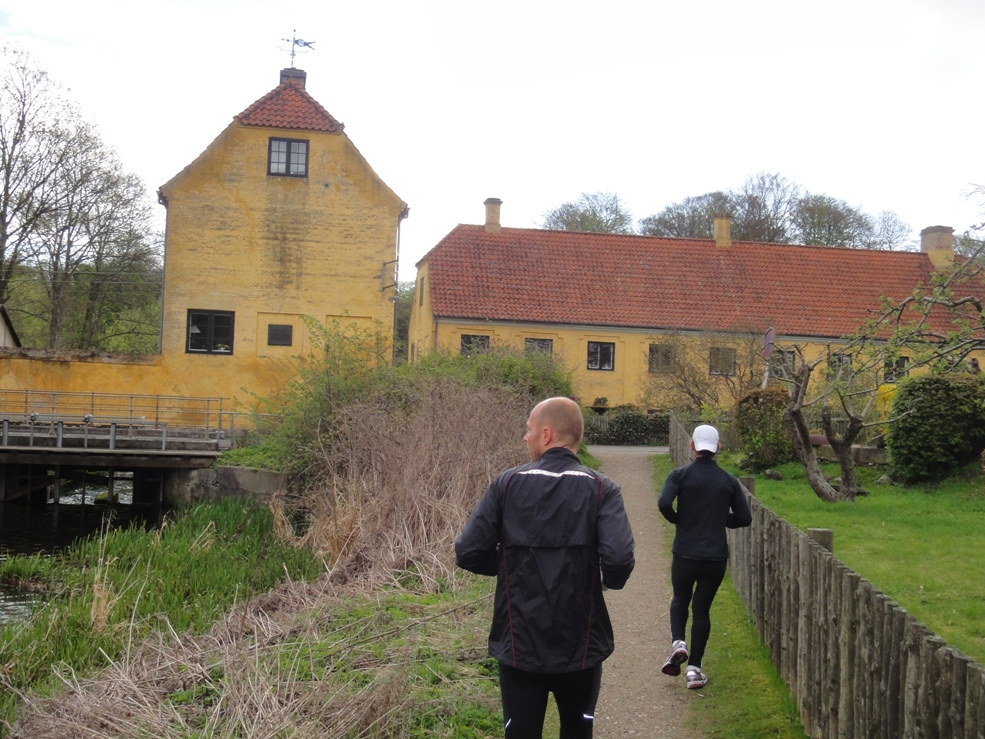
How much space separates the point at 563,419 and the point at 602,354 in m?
32.7

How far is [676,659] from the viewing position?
23.9ft

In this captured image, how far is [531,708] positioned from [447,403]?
11216 mm

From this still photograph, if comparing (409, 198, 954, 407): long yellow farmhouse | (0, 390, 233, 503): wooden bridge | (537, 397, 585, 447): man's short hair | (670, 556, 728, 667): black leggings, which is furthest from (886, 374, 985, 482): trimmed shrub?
(409, 198, 954, 407): long yellow farmhouse

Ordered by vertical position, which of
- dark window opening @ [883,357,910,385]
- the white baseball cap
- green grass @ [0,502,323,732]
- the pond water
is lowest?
the pond water

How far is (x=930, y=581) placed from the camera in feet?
32.0

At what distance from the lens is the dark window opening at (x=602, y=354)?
121 feet

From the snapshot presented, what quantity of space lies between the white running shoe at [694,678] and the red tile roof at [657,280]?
2885cm

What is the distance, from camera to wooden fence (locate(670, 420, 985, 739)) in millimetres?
4105

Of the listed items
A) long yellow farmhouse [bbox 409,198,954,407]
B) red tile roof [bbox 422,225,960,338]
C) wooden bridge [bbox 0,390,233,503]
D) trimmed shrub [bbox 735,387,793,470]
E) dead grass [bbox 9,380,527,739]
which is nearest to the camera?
dead grass [bbox 9,380,527,739]

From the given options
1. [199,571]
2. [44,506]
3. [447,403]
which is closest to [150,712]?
[199,571]

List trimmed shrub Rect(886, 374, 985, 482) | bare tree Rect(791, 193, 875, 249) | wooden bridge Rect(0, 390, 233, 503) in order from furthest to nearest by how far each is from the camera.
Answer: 1. bare tree Rect(791, 193, 875, 249)
2. wooden bridge Rect(0, 390, 233, 503)
3. trimmed shrub Rect(886, 374, 985, 482)

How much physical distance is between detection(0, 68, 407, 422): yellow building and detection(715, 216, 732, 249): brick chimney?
606 inches

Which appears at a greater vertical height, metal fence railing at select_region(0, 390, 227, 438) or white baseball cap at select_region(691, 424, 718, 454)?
white baseball cap at select_region(691, 424, 718, 454)

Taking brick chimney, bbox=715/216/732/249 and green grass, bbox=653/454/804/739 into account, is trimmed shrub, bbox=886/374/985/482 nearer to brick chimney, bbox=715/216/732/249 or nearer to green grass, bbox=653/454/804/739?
green grass, bbox=653/454/804/739
